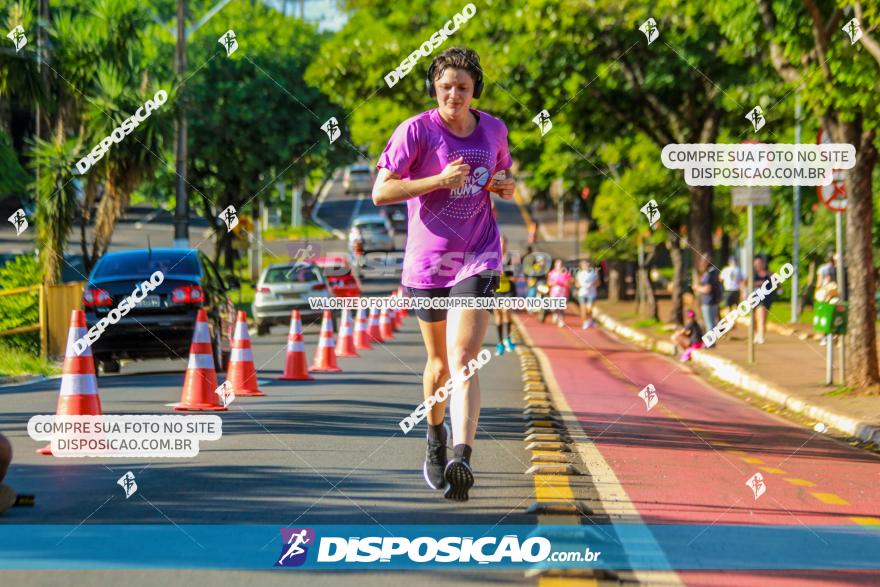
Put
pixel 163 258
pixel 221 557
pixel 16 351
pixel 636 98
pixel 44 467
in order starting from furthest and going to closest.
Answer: pixel 636 98
pixel 16 351
pixel 163 258
pixel 44 467
pixel 221 557

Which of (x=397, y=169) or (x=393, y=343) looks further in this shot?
(x=393, y=343)

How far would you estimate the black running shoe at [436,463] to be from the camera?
7555mm

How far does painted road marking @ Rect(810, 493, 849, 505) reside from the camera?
27.9ft

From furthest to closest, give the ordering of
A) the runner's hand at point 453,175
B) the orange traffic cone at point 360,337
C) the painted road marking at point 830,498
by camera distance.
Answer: the orange traffic cone at point 360,337, the painted road marking at point 830,498, the runner's hand at point 453,175

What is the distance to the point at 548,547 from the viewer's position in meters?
6.23

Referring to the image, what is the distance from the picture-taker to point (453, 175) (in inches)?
277

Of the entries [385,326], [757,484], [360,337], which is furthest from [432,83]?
[385,326]

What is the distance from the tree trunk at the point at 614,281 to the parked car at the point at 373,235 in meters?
10.6

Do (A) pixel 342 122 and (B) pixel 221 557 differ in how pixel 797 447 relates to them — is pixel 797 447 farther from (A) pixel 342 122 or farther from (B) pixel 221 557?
(A) pixel 342 122

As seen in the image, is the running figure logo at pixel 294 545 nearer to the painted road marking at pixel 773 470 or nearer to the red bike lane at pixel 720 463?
the red bike lane at pixel 720 463

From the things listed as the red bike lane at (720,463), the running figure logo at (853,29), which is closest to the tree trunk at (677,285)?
the red bike lane at (720,463)

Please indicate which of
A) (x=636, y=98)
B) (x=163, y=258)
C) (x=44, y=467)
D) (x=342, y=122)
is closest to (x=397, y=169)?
(x=44, y=467)

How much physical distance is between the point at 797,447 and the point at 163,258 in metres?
8.58

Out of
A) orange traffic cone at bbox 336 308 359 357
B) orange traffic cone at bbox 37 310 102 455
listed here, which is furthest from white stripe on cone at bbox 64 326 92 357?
orange traffic cone at bbox 336 308 359 357
